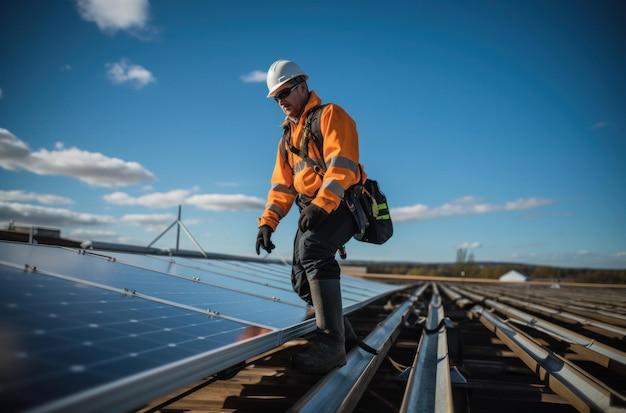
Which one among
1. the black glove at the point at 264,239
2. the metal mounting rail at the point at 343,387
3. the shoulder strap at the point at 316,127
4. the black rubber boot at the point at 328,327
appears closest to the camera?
the metal mounting rail at the point at 343,387

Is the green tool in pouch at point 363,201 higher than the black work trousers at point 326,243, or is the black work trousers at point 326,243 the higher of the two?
the green tool in pouch at point 363,201

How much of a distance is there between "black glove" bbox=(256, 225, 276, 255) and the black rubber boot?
66 cm

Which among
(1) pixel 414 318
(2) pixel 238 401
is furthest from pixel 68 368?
(1) pixel 414 318

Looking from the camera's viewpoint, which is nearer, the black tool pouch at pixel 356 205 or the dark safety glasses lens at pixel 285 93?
the black tool pouch at pixel 356 205

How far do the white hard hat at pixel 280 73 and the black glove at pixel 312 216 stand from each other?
96 centimetres

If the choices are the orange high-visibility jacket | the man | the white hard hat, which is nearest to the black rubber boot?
the man

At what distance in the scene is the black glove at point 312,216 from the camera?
8.40ft

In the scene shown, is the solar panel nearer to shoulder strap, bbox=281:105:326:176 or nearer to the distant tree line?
shoulder strap, bbox=281:105:326:176

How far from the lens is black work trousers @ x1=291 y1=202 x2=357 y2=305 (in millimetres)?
2697

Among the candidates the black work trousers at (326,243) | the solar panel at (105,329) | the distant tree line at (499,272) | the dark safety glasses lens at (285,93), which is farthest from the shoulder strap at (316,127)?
the distant tree line at (499,272)

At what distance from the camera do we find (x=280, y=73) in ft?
9.70

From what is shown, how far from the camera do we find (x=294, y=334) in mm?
2605

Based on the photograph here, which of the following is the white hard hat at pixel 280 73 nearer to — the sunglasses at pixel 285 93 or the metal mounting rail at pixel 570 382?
the sunglasses at pixel 285 93

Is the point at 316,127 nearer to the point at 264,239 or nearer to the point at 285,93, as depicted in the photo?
the point at 285,93
